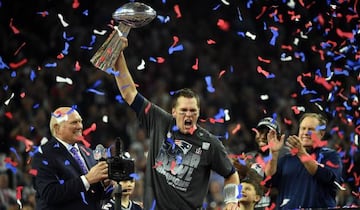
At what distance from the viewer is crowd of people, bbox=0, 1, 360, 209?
10883mm

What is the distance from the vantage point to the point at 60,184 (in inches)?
278

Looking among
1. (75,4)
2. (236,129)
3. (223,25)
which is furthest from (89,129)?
(223,25)

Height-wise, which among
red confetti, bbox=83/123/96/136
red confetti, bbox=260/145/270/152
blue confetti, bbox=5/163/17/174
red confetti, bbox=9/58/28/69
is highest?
red confetti, bbox=260/145/270/152

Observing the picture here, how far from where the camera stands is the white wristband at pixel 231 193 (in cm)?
718

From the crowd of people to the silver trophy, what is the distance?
8.52 feet

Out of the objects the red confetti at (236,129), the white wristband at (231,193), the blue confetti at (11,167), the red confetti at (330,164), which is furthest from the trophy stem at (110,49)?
the red confetti at (236,129)

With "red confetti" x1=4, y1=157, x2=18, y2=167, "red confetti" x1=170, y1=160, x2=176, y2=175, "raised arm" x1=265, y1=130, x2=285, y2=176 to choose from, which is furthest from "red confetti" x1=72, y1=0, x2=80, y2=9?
"red confetti" x1=170, y1=160, x2=176, y2=175

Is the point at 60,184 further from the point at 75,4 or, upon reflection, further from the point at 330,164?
the point at 75,4

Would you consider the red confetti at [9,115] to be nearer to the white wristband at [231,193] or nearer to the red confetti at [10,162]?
the red confetti at [10,162]

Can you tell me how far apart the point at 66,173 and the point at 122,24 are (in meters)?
1.14

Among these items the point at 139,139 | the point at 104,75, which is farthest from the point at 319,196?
the point at 104,75

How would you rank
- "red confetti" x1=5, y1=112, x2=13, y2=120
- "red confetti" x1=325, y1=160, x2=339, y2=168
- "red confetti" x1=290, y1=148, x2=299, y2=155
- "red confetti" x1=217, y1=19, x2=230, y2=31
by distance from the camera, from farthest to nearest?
1. "red confetti" x1=217, y1=19, x2=230, y2=31
2. "red confetti" x1=5, y1=112, x2=13, y2=120
3. "red confetti" x1=325, y1=160, x2=339, y2=168
4. "red confetti" x1=290, y1=148, x2=299, y2=155

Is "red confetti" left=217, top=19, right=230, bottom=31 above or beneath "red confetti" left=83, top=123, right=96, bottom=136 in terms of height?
above

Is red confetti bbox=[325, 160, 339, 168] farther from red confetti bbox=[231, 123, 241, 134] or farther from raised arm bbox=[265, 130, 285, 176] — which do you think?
red confetti bbox=[231, 123, 241, 134]
